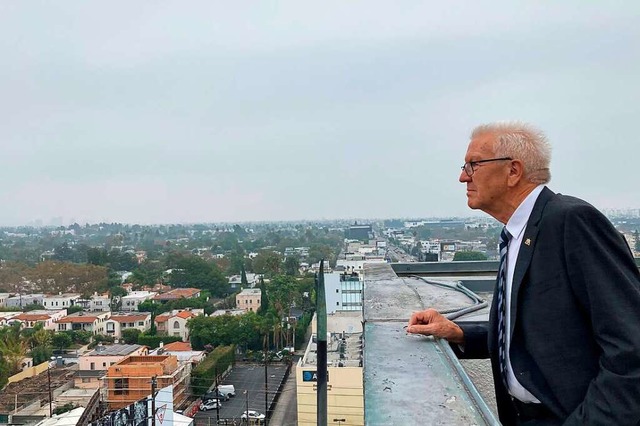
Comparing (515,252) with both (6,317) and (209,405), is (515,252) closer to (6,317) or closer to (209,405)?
(209,405)

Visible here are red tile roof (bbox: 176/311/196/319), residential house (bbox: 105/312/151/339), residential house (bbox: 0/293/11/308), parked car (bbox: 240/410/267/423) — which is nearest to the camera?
parked car (bbox: 240/410/267/423)

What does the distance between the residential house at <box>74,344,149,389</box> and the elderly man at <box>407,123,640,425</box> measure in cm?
1061

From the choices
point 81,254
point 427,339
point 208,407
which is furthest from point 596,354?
point 81,254

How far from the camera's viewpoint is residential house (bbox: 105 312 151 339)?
16375 mm

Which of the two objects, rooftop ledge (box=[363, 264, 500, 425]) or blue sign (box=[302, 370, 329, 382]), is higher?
rooftop ledge (box=[363, 264, 500, 425])

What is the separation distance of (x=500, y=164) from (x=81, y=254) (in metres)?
40.8

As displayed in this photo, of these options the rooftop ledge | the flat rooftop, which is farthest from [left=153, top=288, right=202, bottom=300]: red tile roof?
the rooftop ledge

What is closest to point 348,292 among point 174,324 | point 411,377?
point 411,377

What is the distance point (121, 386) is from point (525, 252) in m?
9.89

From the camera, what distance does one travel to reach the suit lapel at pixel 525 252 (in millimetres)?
620

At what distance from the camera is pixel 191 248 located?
152ft

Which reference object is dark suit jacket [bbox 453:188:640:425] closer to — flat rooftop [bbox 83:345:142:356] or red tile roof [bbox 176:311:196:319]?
flat rooftop [bbox 83:345:142:356]

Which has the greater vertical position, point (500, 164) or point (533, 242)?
point (500, 164)

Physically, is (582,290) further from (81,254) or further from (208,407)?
(81,254)
